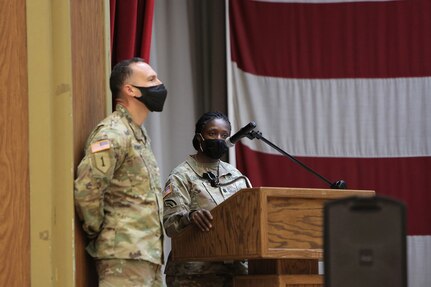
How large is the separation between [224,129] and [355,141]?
213cm

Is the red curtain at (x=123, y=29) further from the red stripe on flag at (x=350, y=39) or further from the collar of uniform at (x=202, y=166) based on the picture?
the red stripe on flag at (x=350, y=39)

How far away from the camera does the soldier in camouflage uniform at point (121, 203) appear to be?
12.7 ft

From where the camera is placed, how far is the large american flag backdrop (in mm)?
6945

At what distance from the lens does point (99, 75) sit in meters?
4.36

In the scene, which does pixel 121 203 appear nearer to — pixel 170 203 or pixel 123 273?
pixel 123 273

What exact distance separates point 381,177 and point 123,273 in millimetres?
3617

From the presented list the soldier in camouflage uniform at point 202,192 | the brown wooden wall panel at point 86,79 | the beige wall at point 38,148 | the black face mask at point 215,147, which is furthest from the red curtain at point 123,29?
the beige wall at point 38,148

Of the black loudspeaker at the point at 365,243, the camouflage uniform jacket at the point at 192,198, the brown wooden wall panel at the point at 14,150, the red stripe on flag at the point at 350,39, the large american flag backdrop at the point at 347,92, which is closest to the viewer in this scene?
the black loudspeaker at the point at 365,243

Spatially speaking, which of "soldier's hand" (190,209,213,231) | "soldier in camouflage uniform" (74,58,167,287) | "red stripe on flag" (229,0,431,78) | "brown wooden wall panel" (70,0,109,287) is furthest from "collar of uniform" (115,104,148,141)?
"red stripe on flag" (229,0,431,78)

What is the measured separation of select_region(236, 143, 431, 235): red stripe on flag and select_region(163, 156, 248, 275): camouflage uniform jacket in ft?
6.03

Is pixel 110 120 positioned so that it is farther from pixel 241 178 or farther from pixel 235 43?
pixel 235 43

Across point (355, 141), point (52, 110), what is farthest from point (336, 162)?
point (52, 110)

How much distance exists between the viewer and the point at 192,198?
5027 millimetres

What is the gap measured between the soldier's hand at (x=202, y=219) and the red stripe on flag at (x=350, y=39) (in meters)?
2.65
